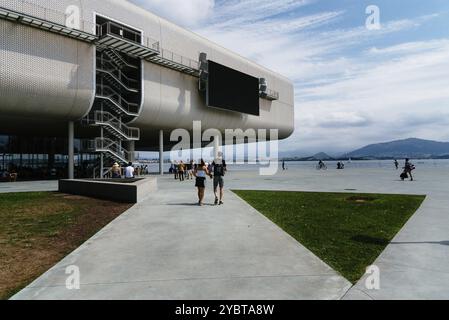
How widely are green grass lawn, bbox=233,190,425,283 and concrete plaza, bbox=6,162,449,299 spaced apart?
32 centimetres

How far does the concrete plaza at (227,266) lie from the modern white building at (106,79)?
21.6 metres

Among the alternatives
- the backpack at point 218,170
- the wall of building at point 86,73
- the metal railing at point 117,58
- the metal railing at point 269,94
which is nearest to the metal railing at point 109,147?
the wall of building at point 86,73

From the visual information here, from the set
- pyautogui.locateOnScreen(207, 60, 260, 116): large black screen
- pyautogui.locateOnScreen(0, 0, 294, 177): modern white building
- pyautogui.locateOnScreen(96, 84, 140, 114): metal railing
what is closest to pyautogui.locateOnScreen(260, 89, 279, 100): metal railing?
pyautogui.locateOnScreen(0, 0, 294, 177): modern white building

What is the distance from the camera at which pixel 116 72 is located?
3419 cm

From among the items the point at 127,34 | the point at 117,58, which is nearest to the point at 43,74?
the point at 117,58

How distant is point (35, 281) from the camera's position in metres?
5.25

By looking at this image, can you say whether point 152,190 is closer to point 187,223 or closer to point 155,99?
point 187,223

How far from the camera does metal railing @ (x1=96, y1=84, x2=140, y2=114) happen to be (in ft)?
107

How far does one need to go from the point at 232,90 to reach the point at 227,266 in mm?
41065

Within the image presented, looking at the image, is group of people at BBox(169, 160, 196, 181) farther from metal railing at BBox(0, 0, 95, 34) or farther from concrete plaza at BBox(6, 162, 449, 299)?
concrete plaza at BBox(6, 162, 449, 299)

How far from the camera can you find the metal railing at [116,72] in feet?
104

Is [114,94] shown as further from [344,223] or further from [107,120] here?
[344,223]

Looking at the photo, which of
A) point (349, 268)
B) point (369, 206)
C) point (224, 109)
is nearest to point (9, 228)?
point (349, 268)
